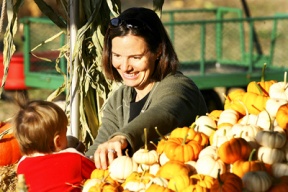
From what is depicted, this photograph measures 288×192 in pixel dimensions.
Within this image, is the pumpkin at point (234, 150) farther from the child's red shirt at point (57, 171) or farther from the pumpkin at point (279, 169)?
the child's red shirt at point (57, 171)

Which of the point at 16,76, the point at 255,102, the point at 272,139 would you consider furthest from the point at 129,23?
the point at 16,76

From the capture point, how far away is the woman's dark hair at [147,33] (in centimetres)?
406

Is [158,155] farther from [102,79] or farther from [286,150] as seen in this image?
[102,79]

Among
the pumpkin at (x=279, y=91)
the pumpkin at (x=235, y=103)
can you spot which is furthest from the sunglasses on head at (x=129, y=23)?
the pumpkin at (x=279, y=91)

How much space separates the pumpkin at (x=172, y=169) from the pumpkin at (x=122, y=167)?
0.16m

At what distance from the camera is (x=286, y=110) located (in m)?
3.27

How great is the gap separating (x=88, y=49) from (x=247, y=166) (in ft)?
7.21

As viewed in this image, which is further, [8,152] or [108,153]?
[8,152]

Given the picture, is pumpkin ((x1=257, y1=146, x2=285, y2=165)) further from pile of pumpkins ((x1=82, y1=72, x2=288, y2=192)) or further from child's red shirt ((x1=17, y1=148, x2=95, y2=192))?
child's red shirt ((x1=17, y1=148, x2=95, y2=192))

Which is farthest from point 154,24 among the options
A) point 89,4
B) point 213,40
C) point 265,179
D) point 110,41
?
point 213,40

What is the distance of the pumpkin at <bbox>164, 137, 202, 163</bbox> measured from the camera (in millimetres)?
3205

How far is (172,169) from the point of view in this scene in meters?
3.10

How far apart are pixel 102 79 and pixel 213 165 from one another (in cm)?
215

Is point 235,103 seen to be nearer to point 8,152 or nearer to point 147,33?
point 147,33
